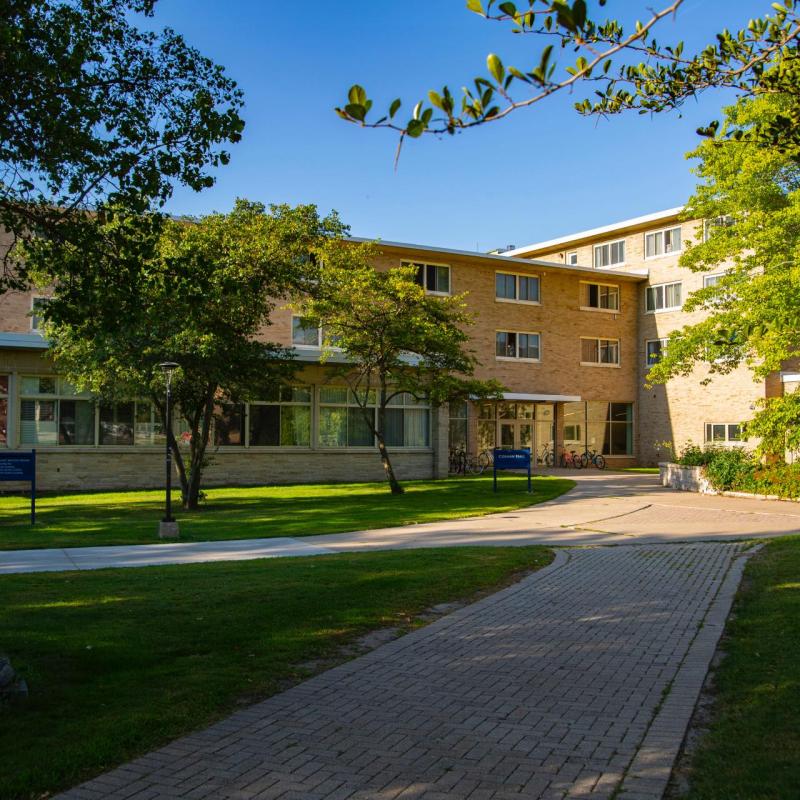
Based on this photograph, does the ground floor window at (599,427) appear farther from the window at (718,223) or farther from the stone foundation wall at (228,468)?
the window at (718,223)

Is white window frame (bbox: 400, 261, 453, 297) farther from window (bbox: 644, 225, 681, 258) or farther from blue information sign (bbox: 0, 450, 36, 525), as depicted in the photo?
blue information sign (bbox: 0, 450, 36, 525)

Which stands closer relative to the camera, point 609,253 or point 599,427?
point 599,427

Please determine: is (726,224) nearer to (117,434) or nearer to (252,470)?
(252,470)

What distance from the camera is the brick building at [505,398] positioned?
2761 cm

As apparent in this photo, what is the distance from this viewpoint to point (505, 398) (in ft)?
125

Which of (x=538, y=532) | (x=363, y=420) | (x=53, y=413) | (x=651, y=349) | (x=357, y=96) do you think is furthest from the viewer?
(x=651, y=349)

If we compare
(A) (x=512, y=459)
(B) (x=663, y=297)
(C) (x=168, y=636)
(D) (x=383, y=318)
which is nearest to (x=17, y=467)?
(D) (x=383, y=318)

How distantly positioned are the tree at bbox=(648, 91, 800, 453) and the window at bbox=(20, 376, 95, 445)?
17457mm

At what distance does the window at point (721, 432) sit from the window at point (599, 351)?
5.62 metres

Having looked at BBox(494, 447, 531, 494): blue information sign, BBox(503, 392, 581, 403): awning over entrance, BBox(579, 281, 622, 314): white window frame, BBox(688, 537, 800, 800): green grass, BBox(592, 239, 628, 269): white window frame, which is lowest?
BBox(688, 537, 800, 800): green grass

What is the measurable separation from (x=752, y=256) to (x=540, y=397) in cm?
1553

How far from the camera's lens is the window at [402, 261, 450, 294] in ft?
120

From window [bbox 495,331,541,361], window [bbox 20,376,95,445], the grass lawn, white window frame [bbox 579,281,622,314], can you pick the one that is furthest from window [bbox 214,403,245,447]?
white window frame [bbox 579,281,622,314]

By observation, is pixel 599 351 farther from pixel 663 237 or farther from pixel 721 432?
pixel 721 432
